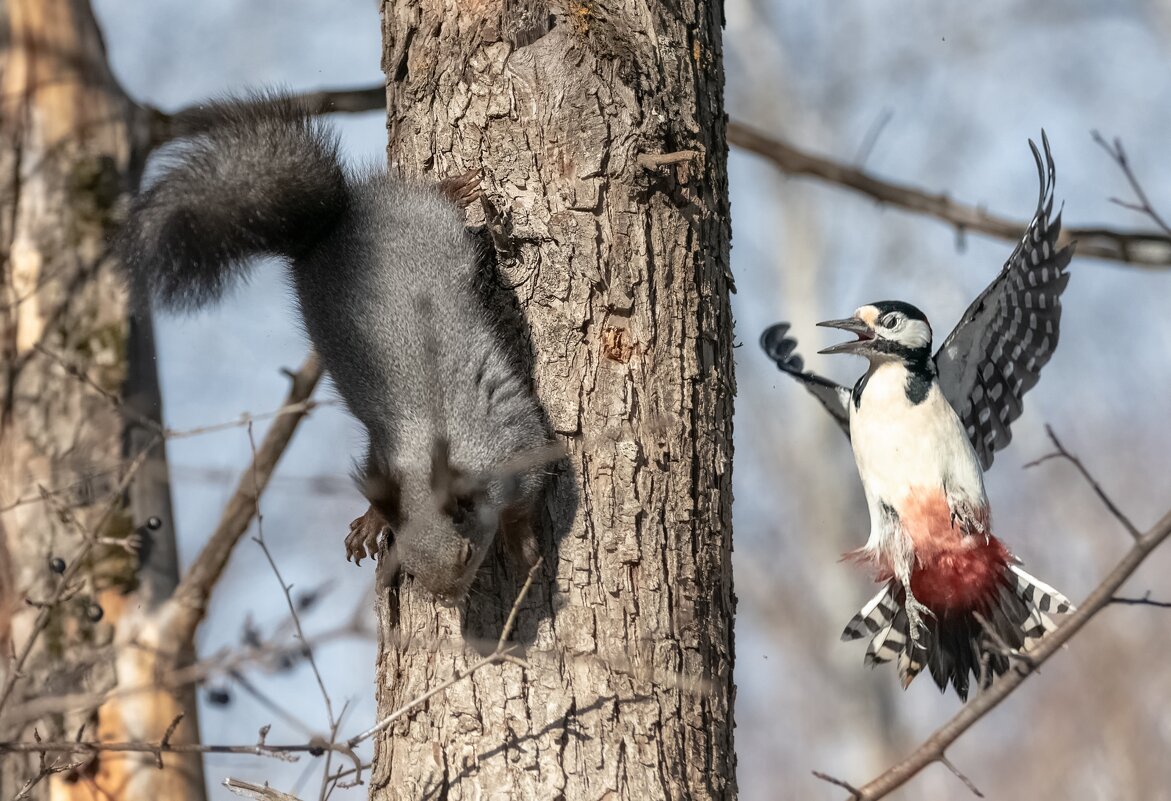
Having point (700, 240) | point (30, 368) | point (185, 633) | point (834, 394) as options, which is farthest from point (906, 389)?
point (30, 368)

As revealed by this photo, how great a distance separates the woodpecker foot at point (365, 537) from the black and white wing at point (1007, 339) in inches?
61.5

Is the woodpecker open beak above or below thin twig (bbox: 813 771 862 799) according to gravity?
above

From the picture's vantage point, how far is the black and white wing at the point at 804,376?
3225 millimetres

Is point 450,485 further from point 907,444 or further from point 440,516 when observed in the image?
point 907,444

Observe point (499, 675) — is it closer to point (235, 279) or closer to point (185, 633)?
point (235, 279)

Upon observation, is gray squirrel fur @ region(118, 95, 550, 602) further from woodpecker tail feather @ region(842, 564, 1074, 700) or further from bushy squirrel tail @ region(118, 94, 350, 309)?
woodpecker tail feather @ region(842, 564, 1074, 700)

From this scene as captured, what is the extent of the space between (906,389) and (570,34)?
47.5 inches

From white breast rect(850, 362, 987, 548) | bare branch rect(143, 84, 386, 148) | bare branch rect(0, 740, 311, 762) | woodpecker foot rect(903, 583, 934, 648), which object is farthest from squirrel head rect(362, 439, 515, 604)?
bare branch rect(143, 84, 386, 148)

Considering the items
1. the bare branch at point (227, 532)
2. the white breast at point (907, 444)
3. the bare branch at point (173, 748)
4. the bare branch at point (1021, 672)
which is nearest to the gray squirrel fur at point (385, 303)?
the bare branch at point (173, 748)

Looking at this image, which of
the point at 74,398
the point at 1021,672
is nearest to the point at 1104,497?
the point at 1021,672

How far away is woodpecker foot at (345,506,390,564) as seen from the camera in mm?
2561

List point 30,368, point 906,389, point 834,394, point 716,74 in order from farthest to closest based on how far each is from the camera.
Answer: point 30,368 < point 834,394 < point 906,389 < point 716,74

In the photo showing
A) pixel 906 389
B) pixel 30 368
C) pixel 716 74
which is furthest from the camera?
pixel 30 368

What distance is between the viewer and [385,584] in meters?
2.42
